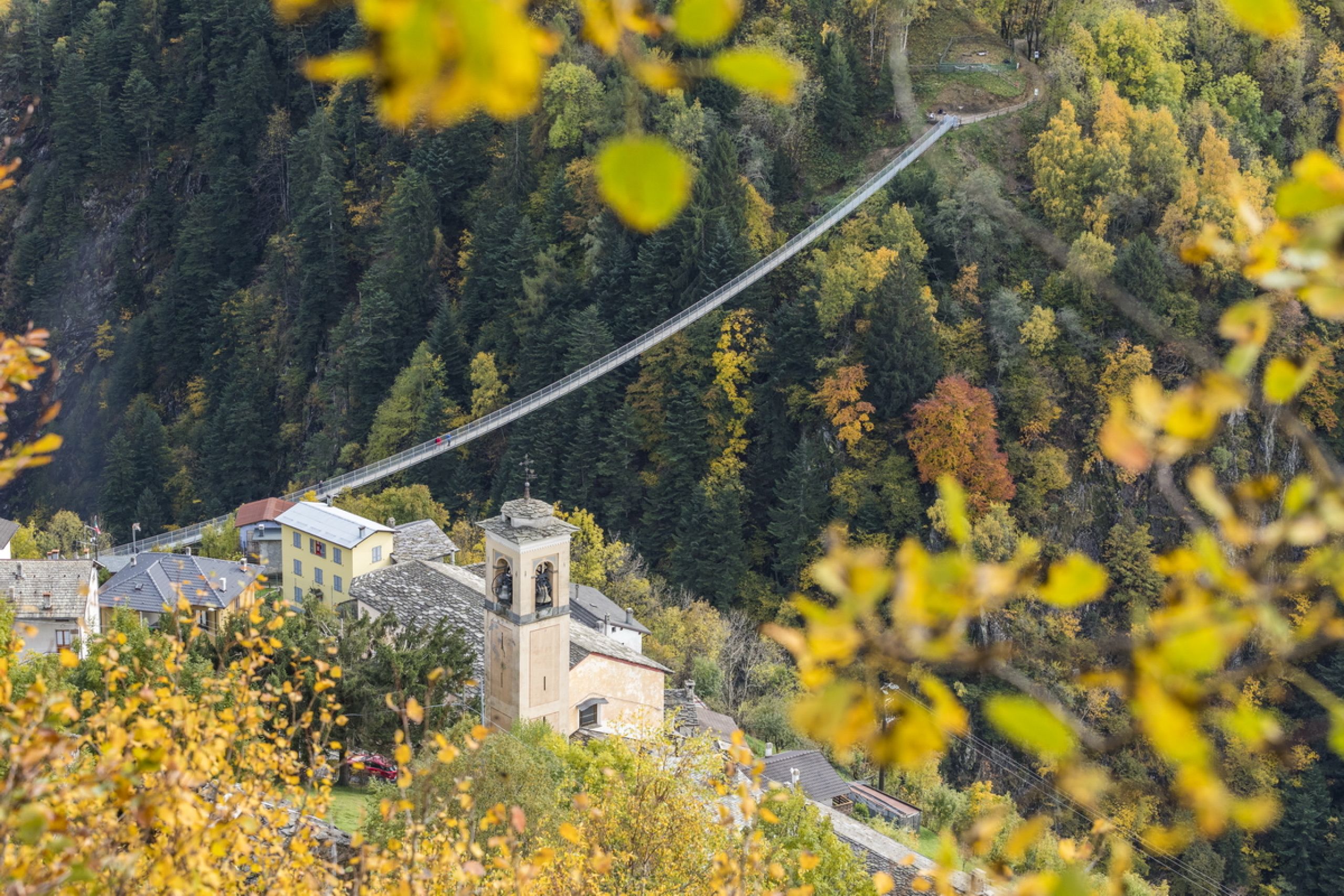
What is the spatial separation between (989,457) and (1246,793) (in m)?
11.1

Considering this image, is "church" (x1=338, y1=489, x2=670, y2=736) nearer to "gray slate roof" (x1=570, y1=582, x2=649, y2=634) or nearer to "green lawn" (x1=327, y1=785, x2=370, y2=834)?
"green lawn" (x1=327, y1=785, x2=370, y2=834)

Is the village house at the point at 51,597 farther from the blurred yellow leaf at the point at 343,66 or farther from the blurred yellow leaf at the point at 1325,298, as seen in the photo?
the blurred yellow leaf at the point at 1325,298

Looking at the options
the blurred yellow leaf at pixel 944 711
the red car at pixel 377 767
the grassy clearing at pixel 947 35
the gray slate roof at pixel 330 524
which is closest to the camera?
the blurred yellow leaf at pixel 944 711

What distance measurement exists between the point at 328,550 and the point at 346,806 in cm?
1692

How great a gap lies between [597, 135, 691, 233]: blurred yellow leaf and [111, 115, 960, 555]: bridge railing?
41419 millimetres

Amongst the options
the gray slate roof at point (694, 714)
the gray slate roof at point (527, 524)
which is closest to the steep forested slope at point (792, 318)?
the gray slate roof at point (694, 714)

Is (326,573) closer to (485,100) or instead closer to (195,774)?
(195,774)

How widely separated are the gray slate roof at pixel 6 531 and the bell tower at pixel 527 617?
21277 millimetres

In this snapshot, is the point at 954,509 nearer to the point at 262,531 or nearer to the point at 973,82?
the point at 262,531

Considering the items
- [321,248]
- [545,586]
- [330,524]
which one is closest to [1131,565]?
[545,586]

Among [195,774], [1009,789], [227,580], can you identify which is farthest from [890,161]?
[195,774]

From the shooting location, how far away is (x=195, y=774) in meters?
5.95

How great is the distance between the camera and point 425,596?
30.7 metres

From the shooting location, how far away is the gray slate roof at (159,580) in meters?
32.8
